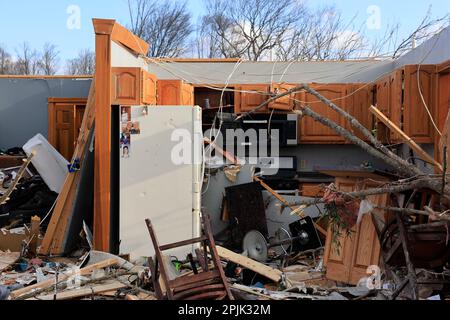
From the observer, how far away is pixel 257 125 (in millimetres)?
7359

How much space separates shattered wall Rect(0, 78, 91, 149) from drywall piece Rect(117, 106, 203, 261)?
4428mm

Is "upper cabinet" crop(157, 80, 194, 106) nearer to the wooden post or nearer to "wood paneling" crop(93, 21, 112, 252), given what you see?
"wood paneling" crop(93, 21, 112, 252)

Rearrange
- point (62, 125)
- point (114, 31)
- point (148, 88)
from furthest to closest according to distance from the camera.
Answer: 1. point (62, 125)
2. point (148, 88)
3. point (114, 31)

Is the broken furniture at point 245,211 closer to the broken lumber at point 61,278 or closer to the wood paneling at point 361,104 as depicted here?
the broken lumber at point 61,278

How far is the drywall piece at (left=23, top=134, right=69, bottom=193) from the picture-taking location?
6160mm

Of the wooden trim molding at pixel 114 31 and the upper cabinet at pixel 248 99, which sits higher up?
the wooden trim molding at pixel 114 31

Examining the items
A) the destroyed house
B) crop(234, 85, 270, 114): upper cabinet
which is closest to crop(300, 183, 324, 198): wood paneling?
the destroyed house

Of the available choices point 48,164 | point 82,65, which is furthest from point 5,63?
point 48,164

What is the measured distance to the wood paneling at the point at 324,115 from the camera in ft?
24.3

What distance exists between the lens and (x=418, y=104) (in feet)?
17.9

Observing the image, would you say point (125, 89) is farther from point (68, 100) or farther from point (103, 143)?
point (68, 100)

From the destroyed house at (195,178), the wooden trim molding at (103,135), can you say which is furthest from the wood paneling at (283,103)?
the wooden trim molding at (103,135)

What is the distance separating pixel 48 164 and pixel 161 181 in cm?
231

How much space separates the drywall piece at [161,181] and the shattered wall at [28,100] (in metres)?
4.43
